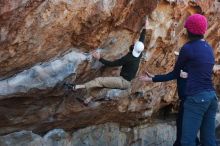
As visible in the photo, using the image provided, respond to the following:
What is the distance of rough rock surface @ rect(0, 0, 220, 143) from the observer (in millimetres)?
5660

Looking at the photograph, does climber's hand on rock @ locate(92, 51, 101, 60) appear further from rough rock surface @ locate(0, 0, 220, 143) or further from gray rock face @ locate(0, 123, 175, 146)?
gray rock face @ locate(0, 123, 175, 146)

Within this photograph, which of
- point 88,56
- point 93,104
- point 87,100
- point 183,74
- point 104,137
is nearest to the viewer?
point 183,74

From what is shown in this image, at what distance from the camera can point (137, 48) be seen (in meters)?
6.36

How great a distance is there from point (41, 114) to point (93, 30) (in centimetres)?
145

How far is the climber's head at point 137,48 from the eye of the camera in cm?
633

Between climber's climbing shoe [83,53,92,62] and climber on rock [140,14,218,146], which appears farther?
climber's climbing shoe [83,53,92,62]

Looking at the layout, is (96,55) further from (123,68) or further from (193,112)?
(193,112)

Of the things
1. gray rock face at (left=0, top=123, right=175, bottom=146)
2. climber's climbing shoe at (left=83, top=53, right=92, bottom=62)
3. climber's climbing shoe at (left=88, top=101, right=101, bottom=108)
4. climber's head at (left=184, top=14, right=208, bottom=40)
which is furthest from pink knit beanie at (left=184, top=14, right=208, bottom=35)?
gray rock face at (left=0, top=123, right=175, bottom=146)

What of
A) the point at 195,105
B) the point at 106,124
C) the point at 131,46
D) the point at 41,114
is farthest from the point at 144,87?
the point at 195,105

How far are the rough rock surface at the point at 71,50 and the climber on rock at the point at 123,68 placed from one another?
18 centimetres

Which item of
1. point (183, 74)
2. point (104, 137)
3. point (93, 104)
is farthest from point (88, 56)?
point (104, 137)

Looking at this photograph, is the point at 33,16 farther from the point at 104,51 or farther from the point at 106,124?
the point at 106,124

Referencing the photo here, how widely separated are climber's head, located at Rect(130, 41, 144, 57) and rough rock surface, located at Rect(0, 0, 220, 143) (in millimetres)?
406

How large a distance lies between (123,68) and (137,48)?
0.38 meters
